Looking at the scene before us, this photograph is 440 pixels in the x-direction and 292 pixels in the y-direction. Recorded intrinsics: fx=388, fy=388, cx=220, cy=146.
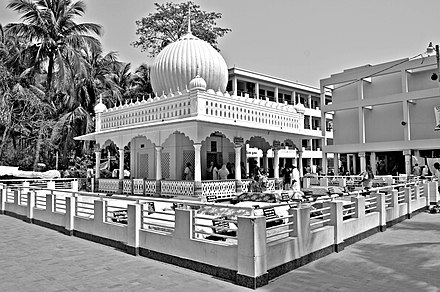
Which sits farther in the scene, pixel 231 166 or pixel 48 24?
pixel 48 24

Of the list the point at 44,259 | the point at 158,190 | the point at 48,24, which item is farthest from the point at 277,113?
the point at 48,24

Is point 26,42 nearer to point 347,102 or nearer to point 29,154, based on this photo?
point 29,154

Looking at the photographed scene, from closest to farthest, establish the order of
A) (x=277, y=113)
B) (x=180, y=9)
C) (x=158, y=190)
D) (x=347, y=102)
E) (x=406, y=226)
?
1. (x=406, y=226)
2. (x=158, y=190)
3. (x=277, y=113)
4. (x=347, y=102)
5. (x=180, y=9)

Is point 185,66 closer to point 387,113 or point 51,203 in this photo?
point 51,203

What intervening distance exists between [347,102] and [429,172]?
6.97 meters

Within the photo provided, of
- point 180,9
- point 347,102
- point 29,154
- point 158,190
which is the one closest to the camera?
point 158,190

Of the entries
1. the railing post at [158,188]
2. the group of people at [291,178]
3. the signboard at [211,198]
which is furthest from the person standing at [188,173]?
the group of people at [291,178]

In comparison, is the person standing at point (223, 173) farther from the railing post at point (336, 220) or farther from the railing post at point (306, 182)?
the railing post at point (336, 220)

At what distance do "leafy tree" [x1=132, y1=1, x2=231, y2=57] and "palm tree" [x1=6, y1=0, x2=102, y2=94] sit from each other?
6.93m

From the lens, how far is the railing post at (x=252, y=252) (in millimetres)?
5539

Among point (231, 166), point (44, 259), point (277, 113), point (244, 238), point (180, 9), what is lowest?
point (44, 259)

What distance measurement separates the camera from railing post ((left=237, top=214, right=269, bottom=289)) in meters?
5.54

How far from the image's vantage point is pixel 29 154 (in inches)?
1345

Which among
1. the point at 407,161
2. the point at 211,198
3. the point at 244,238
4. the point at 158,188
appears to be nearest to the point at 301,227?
the point at 244,238
